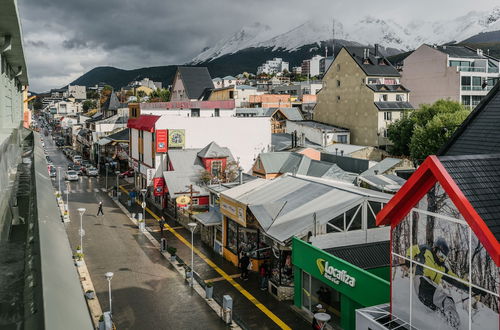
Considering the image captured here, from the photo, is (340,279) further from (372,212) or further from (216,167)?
(216,167)

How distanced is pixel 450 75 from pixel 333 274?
53187 mm

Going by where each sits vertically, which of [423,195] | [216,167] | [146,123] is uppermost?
[146,123]

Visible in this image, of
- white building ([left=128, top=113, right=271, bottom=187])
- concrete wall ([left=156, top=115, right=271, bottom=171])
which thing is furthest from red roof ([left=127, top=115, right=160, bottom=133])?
concrete wall ([left=156, top=115, right=271, bottom=171])

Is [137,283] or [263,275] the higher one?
[263,275]

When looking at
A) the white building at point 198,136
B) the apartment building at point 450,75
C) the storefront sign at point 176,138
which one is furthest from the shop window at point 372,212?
the apartment building at point 450,75

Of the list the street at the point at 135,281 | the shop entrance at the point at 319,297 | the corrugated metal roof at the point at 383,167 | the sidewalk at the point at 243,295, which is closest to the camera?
the shop entrance at the point at 319,297

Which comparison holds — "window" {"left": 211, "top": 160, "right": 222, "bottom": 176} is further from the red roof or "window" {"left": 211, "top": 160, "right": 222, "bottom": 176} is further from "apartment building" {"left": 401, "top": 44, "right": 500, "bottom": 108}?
"apartment building" {"left": 401, "top": 44, "right": 500, "bottom": 108}

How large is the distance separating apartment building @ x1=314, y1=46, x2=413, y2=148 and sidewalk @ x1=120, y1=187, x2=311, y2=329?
116 ft

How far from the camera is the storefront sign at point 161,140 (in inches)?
1835

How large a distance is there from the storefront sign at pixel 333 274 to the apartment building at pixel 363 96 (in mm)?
43691

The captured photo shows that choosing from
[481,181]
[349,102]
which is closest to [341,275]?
[481,181]

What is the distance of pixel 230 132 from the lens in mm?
49531

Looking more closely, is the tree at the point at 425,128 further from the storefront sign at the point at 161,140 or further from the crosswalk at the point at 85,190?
the crosswalk at the point at 85,190

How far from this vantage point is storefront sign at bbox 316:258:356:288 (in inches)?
664
